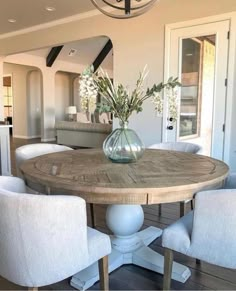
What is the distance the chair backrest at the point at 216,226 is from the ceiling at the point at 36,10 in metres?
4.22

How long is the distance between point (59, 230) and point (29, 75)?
407 inches

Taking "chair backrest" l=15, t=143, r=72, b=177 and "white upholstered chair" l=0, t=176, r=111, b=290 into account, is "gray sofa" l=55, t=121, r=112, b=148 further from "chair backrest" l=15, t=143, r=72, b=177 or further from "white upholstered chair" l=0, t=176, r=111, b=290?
"white upholstered chair" l=0, t=176, r=111, b=290

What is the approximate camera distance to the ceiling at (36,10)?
15.5 ft

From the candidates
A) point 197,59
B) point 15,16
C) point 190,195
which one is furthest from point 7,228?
point 15,16

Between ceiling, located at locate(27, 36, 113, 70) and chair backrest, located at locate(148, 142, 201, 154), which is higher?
ceiling, located at locate(27, 36, 113, 70)

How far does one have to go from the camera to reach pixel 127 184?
155 cm

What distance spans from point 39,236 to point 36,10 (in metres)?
4.88

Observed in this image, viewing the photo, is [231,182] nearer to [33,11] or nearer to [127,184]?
[127,184]

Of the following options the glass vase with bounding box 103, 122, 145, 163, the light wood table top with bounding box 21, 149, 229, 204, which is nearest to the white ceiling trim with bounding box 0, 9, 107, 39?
the glass vase with bounding box 103, 122, 145, 163

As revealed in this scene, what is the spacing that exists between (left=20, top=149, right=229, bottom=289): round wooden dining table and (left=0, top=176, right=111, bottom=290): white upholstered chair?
0.21 m

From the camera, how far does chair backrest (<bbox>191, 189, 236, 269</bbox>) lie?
4.73 ft

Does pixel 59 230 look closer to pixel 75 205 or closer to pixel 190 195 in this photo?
pixel 75 205

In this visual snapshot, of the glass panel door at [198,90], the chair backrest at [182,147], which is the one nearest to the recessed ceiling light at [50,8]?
the glass panel door at [198,90]

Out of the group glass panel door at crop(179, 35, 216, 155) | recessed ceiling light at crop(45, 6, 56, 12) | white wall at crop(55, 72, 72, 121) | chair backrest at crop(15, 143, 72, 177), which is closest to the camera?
chair backrest at crop(15, 143, 72, 177)
